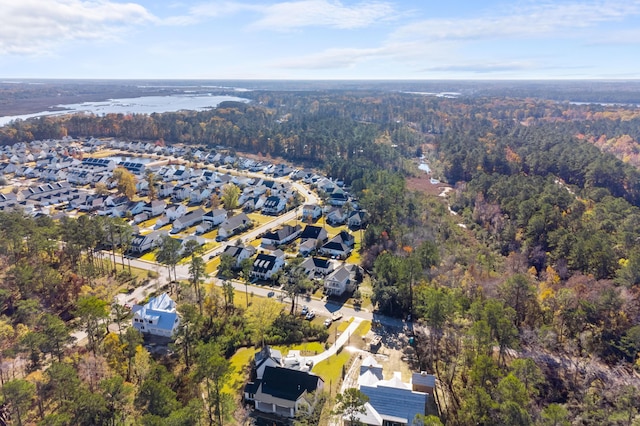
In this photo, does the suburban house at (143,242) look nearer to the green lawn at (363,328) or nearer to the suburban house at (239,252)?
the suburban house at (239,252)

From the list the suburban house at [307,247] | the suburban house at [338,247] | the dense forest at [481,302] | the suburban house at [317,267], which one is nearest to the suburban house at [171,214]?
the dense forest at [481,302]

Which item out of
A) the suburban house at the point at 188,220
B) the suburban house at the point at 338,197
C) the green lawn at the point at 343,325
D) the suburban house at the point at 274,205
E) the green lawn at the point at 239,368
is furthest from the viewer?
the suburban house at the point at 338,197

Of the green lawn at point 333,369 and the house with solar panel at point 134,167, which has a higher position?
the house with solar panel at point 134,167

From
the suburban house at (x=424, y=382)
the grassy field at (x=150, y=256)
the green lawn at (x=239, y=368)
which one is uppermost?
the grassy field at (x=150, y=256)

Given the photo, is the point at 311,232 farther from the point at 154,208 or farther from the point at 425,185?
the point at 425,185

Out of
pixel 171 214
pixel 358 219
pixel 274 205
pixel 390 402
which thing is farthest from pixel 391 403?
pixel 171 214

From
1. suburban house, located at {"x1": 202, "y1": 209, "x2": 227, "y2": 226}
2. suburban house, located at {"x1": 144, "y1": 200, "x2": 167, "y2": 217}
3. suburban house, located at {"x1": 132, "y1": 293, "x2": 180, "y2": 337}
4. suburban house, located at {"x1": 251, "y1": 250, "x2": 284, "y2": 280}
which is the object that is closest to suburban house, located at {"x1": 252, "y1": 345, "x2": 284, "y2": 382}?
suburban house, located at {"x1": 132, "y1": 293, "x2": 180, "y2": 337}

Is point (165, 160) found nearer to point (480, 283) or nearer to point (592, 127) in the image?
point (480, 283)
